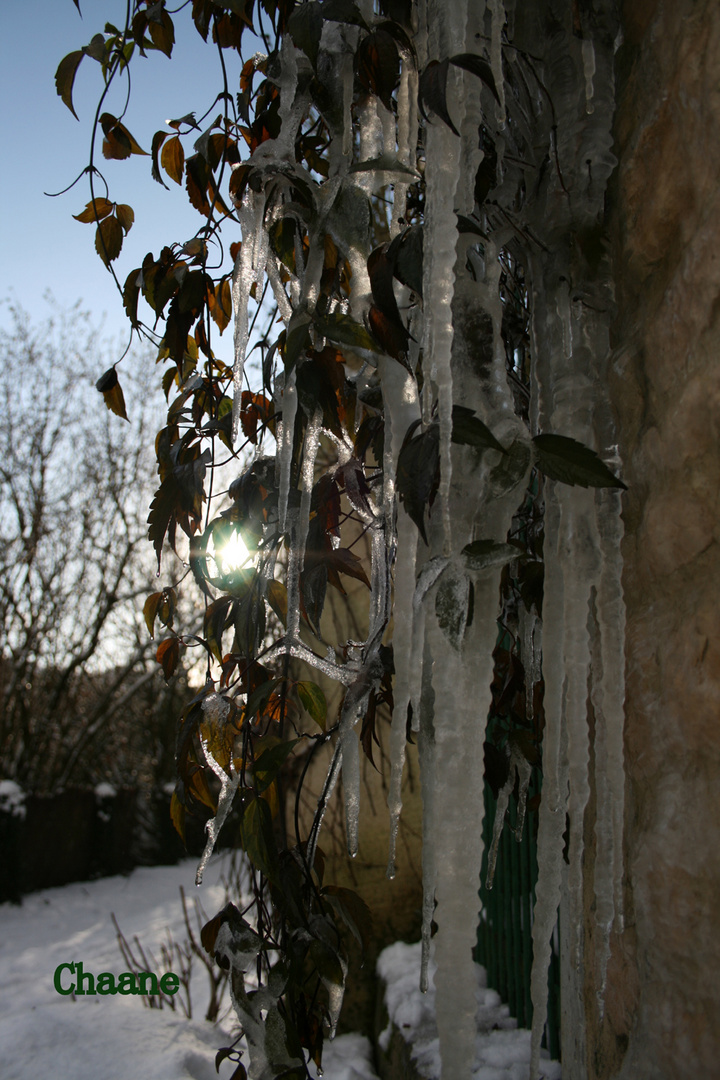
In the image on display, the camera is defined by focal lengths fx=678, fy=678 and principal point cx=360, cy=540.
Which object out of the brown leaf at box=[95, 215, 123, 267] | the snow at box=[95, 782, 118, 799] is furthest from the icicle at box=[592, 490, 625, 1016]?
the snow at box=[95, 782, 118, 799]

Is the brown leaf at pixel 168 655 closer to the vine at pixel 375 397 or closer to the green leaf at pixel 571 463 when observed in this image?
the vine at pixel 375 397

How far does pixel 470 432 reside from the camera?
70 cm

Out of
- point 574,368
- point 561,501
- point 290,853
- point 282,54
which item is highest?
point 282,54

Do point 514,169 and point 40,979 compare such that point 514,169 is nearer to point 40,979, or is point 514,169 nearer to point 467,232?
point 467,232

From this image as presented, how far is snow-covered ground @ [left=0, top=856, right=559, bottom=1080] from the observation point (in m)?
1.93

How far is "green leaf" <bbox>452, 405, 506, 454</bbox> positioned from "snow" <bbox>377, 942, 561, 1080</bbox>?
126 centimetres

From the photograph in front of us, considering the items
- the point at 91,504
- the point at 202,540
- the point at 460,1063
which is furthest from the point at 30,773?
the point at 460,1063

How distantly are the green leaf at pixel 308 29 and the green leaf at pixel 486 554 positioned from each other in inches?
25.2

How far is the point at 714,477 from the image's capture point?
2.14ft

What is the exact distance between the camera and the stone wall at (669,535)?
2.11ft

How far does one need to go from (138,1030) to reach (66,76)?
319 cm

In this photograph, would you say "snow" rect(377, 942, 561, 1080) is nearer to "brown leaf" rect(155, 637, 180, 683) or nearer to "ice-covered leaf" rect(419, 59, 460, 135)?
"brown leaf" rect(155, 637, 180, 683)

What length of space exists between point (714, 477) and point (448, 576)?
0.28 metres

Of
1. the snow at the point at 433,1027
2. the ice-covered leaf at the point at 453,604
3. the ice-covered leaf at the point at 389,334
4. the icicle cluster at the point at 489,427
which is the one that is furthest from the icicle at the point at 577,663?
the snow at the point at 433,1027
